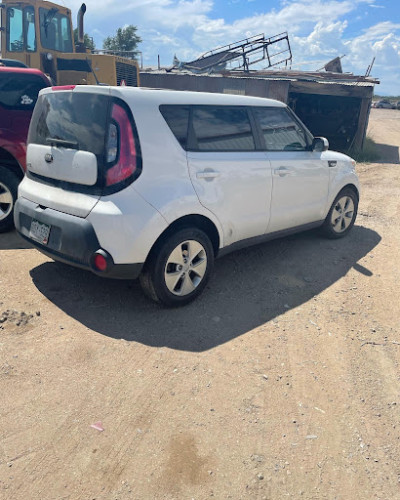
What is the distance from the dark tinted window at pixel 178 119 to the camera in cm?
352

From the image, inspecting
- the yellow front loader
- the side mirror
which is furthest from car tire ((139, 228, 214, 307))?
the yellow front loader

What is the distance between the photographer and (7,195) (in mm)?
5379

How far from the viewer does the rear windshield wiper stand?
3.43 metres

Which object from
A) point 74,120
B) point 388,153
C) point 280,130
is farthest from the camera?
point 388,153

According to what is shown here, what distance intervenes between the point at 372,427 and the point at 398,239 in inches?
160

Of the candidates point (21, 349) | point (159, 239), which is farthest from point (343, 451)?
point (21, 349)

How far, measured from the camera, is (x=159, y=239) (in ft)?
11.6

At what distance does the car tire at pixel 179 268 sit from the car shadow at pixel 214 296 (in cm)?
16

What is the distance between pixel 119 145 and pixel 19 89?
3092 mm

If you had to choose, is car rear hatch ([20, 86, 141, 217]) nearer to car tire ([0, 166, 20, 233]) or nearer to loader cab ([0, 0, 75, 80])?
car tire ([0, 166, 20, 233])

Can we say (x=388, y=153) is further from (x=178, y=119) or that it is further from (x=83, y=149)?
(x=83, y=149)

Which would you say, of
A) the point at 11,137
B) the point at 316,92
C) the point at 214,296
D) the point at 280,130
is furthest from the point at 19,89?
the point at 316,92

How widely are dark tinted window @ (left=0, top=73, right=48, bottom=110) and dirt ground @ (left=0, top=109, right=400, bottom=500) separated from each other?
2.07 m

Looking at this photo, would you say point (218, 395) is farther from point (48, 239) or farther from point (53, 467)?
point (48, 239)
